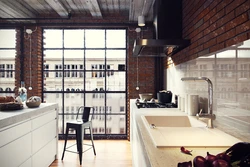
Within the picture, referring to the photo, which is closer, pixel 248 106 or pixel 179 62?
pixel 248 106

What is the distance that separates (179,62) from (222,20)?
62.5 inches

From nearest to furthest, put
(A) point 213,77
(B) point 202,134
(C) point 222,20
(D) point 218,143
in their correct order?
(D) point 218,143
(B) point 202,134
(C) point 222,20
(A) point 213,77

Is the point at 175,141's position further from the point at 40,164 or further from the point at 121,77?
the point at 121,77

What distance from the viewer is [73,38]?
5465 mm

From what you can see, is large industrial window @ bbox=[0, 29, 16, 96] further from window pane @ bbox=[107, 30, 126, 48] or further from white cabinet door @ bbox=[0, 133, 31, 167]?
white cabinet door @ bbox=[0, 133, 31, 167]

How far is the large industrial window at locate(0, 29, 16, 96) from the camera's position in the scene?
212 inches

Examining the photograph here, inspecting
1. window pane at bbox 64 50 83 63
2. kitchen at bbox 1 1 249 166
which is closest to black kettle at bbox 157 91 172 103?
kitchen at bbox 1 1 249 166

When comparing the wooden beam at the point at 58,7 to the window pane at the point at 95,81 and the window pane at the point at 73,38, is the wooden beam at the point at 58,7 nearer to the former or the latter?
the window pane at the point at 73,38

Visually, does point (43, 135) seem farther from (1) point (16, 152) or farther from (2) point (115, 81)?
(2) point (115, 81)

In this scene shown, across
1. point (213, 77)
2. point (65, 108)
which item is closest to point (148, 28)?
point (65, 108)

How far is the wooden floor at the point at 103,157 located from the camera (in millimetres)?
3812

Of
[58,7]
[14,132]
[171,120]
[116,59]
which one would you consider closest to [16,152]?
[14,132]

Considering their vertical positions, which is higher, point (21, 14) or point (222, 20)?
point (21, 14)

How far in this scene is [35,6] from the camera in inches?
183
